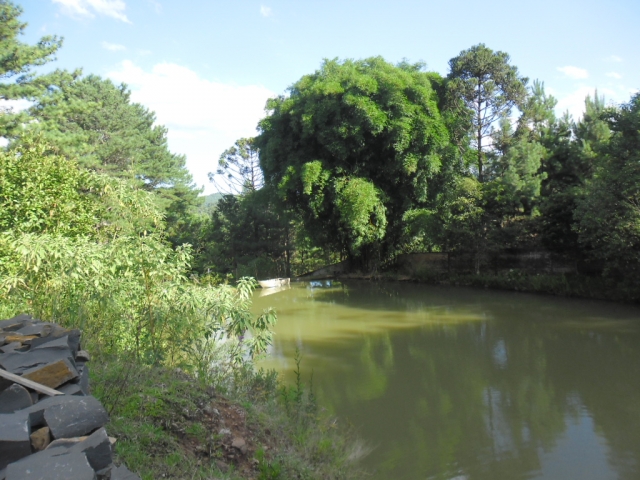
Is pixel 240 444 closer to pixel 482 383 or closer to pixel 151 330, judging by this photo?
pixel 151 330

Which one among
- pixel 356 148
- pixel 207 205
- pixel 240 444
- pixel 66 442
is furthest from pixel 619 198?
pixel 207 205

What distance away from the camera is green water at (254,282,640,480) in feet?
15.5

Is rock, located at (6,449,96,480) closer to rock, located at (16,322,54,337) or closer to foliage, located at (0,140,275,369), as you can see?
rock, located at (16,322,54,337)

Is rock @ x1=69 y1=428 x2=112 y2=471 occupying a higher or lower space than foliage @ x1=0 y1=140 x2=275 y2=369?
lower

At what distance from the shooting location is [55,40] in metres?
14.5

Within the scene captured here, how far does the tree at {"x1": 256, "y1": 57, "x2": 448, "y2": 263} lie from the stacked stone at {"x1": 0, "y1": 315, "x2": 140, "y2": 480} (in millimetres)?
14379

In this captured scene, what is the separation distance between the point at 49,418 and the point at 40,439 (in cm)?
10

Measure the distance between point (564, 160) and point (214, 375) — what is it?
1448cm

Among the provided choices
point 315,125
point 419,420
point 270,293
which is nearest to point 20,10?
point 315,125

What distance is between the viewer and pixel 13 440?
2.19 meters

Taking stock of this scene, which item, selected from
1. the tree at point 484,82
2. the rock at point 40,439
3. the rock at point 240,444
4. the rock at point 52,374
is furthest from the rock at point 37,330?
the tree at point 484,82

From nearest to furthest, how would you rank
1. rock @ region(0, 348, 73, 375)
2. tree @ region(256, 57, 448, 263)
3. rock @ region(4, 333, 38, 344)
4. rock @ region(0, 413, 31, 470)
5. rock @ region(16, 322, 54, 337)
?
rock @ region(0, 413, 31, 470), rock @ region(0, 348, 73, 375), rock @ region(4, 333, 38, 344), rock @ region(16, 322, 54, 337), tree @ region(256, 57, 448, 263)

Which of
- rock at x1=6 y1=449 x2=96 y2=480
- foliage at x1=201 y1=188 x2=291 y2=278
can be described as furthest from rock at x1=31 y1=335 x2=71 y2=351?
foliage at x1=201 y1=188 x2=291 y2=278

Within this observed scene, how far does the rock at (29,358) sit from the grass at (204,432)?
0.56 metres
